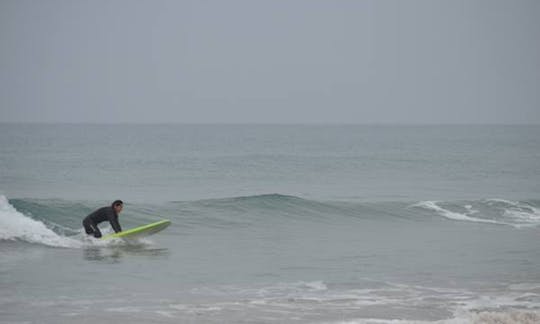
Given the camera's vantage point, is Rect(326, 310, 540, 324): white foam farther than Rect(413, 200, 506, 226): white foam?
No

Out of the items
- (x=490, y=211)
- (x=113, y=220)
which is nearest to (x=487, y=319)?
(x=113, y=220)

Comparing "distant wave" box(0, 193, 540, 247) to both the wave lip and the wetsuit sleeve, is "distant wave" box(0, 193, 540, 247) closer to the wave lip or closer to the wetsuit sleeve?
the wave lip

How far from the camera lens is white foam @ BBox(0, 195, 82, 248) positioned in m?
16.9

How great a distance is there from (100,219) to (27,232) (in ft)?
7.88

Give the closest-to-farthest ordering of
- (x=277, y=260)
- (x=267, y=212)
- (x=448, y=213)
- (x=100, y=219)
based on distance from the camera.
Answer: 1. (x=277, y=260)
2. (x=100, y=219)
3. (x=267, y=212)
4. (x=448, y=213)

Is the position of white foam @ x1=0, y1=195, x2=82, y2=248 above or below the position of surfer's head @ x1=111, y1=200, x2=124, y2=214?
below

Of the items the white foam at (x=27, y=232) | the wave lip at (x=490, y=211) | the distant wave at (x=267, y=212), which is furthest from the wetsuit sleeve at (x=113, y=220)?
the wave lip at (x=490, y=211)

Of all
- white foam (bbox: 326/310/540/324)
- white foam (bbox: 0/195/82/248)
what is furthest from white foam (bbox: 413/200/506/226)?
white foam (bbox: 326/310/540/324)

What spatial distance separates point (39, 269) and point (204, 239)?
569 centimetres

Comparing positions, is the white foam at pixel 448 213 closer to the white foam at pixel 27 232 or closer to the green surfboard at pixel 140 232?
the green surfboard at pixel 140 232

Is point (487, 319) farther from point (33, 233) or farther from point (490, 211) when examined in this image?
point (490, 211)

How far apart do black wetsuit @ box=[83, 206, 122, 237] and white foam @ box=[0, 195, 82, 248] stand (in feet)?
1.51

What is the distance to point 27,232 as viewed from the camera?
1766 centimetres

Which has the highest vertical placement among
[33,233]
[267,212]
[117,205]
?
[117,205]
